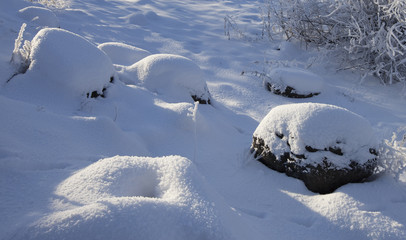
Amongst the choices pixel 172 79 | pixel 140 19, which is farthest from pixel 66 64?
pixel 140 19

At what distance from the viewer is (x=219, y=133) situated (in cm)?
263

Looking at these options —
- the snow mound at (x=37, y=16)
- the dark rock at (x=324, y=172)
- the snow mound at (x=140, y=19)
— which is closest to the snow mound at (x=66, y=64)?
the dark rock at (x=324, y=172)

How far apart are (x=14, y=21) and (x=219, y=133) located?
316cm

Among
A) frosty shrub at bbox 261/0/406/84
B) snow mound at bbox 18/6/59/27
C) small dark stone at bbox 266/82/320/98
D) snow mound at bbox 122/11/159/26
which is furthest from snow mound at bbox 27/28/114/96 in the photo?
snow mound at bbox 122/11/159/26

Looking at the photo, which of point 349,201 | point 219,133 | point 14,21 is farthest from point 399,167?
point 14,21

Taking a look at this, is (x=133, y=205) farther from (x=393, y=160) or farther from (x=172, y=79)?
(x=172, y=79)

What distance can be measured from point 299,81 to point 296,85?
64mm

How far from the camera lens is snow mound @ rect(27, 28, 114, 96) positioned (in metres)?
2.41

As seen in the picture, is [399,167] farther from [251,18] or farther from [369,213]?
[251,18]

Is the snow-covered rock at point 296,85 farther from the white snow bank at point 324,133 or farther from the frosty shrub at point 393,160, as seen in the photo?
the frosty shrub at point 393,160

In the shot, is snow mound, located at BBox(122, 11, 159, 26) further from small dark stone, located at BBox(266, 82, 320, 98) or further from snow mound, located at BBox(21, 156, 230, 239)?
snow mound, located at BBox(21, 156, 230, 239)

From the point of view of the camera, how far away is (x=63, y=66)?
7.96 ft

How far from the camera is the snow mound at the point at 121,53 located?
3.80 metres

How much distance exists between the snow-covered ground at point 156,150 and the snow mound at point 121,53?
2 centimetres
